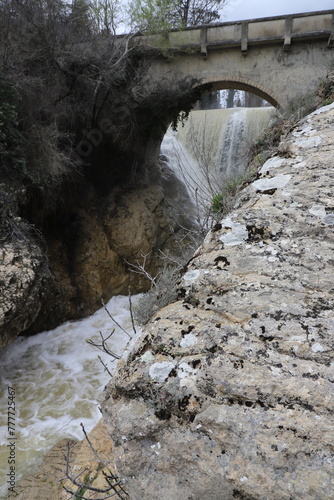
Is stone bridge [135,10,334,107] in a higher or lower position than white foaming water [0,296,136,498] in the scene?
higher

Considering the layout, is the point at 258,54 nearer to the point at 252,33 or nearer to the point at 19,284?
the point at 252,33

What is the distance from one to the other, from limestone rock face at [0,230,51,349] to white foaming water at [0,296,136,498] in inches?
36.6

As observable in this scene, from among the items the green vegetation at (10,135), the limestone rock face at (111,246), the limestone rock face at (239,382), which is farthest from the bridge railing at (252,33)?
the limestone rock face at (239,382)

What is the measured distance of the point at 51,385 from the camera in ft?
16.2

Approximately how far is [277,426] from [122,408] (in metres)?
0.41

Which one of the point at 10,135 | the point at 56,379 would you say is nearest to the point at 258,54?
the point at 10,135

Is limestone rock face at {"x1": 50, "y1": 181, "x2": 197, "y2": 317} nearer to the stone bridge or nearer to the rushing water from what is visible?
the rushing water

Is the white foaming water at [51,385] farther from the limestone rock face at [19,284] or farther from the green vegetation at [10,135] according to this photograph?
the green vegetation at [10,135]

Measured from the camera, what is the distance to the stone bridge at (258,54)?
8109 mm

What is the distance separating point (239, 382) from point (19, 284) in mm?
3924

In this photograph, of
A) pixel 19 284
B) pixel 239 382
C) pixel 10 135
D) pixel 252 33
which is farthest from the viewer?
pixel 252 33

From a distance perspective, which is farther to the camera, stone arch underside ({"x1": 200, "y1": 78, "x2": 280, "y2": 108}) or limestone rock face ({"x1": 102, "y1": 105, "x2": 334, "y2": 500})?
stone arch underside ({"x1": 200, "y1": 78, "x2": 280, "y2": 108})

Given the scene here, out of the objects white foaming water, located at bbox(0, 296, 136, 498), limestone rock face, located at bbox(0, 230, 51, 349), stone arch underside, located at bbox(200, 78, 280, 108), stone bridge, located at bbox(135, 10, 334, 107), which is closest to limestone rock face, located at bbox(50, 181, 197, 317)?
white foaming water, located at bbox(0, 296, 136, 498)

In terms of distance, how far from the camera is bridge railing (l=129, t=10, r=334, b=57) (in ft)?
26.3
